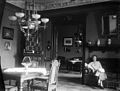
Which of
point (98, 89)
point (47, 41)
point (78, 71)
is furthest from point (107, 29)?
point (78, 71)

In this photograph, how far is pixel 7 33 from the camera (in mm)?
5867

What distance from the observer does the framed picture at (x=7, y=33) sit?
5.74 m

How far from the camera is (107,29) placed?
18.0 ft

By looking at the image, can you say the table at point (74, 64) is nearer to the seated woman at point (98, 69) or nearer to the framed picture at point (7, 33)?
the seated woman at point (98, 69)

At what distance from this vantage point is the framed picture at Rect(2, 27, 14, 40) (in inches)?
226

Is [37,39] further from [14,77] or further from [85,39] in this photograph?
[14,77]

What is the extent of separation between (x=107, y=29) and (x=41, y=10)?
3.04 m

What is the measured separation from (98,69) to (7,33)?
3.66 metres

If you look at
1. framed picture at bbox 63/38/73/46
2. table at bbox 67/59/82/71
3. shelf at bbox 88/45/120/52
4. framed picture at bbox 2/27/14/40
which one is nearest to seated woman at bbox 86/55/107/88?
shelf at bbox 88/45/120/52

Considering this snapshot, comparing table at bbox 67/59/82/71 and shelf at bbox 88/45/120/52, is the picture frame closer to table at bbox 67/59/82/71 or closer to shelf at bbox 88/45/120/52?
table at bbox 67/59/82/71

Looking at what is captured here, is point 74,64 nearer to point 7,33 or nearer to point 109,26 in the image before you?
point 109,26

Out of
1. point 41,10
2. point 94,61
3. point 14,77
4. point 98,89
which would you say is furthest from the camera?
point 41,10

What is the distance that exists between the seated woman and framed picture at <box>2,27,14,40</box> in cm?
325

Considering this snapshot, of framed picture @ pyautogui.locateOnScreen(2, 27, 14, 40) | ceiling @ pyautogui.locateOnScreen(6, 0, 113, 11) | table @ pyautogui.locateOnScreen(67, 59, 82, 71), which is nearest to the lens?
framed picture @ pyautogui.locateOnScreen(2, 27, 14, 40)
